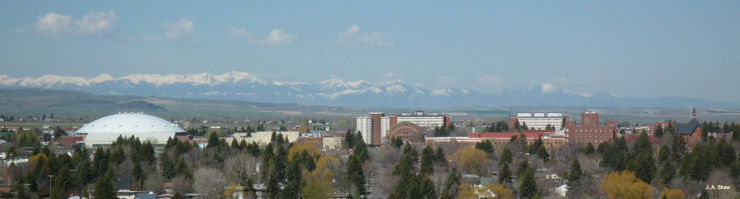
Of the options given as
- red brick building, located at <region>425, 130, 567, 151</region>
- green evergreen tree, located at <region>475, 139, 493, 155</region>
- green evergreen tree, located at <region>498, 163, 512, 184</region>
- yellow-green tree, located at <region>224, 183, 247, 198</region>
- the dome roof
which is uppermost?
the dome roof

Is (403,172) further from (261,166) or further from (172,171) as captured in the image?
(172,171)

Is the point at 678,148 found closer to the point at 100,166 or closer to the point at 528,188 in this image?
the point at 528,188

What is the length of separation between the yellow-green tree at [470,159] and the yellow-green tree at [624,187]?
18.2m

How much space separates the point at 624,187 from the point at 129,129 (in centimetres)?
9776

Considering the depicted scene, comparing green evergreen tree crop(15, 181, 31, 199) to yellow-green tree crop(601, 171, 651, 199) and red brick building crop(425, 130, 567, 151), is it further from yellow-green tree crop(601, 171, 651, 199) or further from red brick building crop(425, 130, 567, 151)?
red brick building crop(425, 130, 567, 151)

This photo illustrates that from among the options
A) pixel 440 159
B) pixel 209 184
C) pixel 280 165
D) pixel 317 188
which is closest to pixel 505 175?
pixel 440 159

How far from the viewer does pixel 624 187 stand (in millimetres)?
72188

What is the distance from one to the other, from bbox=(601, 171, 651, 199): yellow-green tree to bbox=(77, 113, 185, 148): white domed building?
81863mm

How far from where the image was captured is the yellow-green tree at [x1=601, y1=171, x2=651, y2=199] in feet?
234

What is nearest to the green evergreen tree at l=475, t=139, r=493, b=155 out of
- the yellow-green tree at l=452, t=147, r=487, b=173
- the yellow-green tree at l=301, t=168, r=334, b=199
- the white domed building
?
the yellow-green tree at l=452, t=147, r=487, b=173

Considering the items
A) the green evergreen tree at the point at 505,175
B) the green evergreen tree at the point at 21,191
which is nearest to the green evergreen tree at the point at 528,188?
the green evergreen tree at the point at 505,175

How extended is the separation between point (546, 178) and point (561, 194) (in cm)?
952

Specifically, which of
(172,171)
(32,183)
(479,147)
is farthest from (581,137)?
(32,183)

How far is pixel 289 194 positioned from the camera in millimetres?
72000
